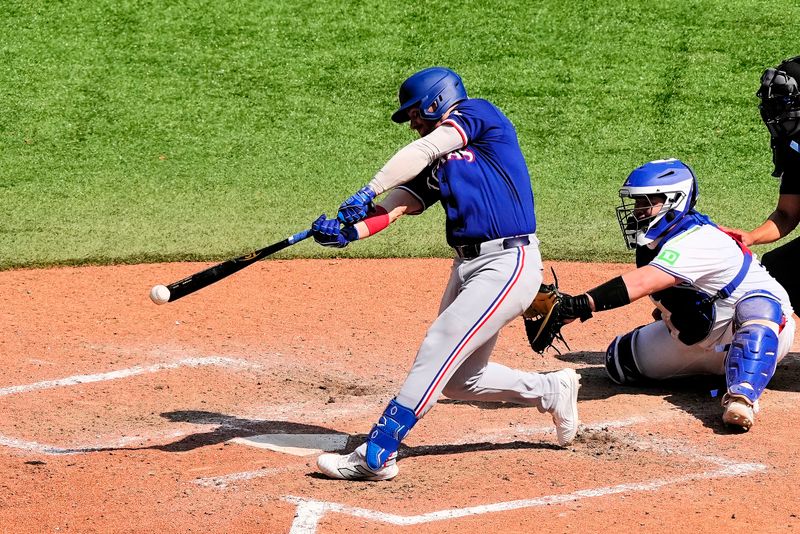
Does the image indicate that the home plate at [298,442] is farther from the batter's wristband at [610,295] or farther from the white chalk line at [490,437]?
the batter's wristband at [610,295]

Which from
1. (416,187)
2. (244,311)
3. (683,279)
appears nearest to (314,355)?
(244,311)

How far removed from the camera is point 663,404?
5629 mm

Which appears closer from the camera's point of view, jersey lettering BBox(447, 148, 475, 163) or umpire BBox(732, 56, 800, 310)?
jersey lettering BBox(447, 148, 475, 163)

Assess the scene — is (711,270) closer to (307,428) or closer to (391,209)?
(391,209)

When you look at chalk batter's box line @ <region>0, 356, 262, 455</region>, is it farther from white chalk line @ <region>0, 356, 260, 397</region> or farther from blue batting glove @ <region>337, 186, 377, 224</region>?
blue batting glove @ <region>337, 186, 377, 224</region>

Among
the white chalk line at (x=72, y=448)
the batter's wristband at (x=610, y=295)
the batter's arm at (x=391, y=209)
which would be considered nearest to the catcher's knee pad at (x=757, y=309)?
the batter's wristband at (x=610, y=295)

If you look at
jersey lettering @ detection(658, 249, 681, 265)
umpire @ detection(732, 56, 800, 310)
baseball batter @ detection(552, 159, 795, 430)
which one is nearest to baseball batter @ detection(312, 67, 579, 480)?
baseball batter @ detection(552, 159, 795, 430)

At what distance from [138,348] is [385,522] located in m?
2.95

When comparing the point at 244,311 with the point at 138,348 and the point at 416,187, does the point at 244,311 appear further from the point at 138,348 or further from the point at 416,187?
the point at 416,187

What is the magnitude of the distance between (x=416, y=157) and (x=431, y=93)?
361 mm

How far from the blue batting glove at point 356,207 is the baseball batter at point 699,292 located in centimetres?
126

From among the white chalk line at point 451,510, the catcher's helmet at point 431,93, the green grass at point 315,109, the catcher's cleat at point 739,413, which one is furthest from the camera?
the green grass at point 315,109

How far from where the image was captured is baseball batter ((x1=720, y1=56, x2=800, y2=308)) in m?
5.82

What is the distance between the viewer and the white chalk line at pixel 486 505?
13.4 feet
